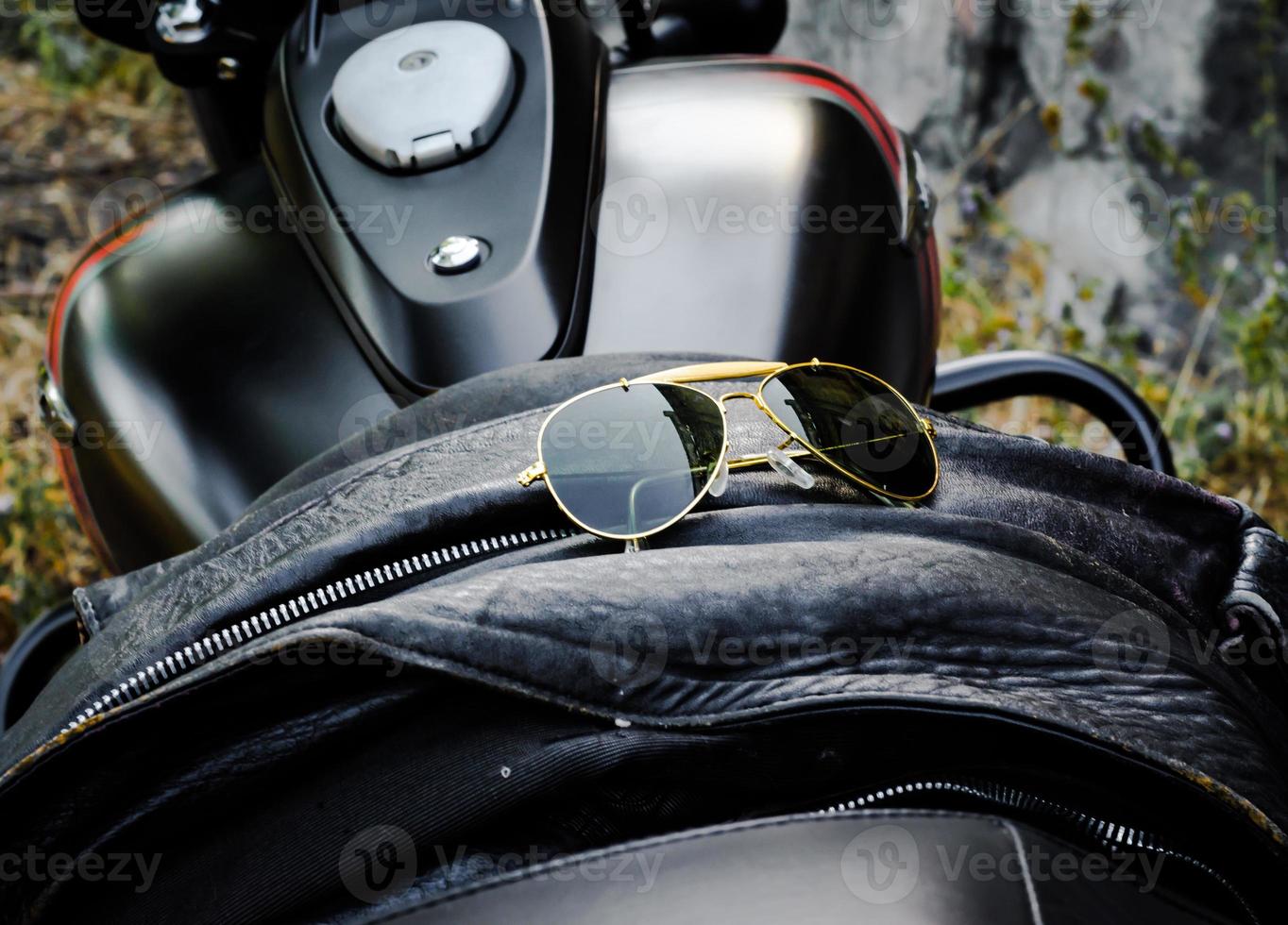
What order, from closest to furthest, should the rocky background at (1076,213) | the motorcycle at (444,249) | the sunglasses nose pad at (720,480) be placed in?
the sunglasses nose pad at (720,480)
the motorcycle at (444,249)
the rocky background at (1076,213)

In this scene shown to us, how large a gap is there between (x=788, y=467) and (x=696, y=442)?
0.06 metres

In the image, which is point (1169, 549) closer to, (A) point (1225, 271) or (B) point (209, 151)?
(B) point (209, 151)

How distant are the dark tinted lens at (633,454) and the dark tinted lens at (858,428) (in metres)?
0.05

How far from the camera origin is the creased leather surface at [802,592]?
0.52 meters

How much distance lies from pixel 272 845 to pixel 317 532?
17 centimetres

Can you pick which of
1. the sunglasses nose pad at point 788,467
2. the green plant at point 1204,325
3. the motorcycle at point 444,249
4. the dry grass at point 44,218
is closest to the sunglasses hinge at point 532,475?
the sunglasses nose pad at point 788,467

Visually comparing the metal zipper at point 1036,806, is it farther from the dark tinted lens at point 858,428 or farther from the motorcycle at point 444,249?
the motorcycle at point 444,249

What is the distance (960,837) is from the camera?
18.7 inches


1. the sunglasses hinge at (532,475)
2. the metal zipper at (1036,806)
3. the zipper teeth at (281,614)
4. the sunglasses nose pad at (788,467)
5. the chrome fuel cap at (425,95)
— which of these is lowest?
the metal zipper at (1036,806)

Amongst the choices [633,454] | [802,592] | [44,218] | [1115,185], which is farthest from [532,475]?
[44,218]

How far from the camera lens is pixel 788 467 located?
652 mm

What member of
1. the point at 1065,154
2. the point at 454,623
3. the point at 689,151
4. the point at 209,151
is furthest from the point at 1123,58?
the point at 454,623

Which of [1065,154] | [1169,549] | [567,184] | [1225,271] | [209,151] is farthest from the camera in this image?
[1065,154]

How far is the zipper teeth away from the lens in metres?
0.56
